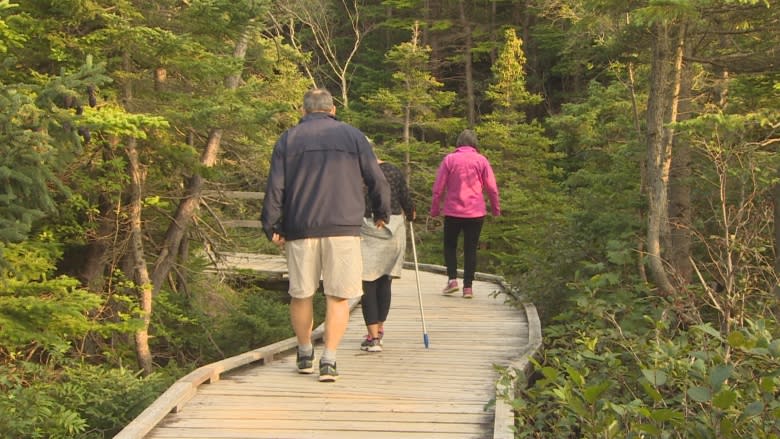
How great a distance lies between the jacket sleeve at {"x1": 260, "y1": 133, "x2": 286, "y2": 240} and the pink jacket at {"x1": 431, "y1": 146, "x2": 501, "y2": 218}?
12.5 feet

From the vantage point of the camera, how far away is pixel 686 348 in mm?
5270

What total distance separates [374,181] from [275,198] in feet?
2.29

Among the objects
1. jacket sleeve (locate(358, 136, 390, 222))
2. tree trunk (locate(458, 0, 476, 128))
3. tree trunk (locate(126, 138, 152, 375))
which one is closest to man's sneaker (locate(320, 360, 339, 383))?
jacket sleeve (locate(358, 136, 390, 222))

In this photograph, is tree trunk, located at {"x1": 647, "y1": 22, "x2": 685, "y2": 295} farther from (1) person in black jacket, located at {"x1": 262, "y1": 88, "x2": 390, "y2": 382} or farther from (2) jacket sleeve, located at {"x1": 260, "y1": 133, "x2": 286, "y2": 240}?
(2) jacket sleeve, located at {"x1": 260, "y1": 133, "x2": 286, "y2": 240}

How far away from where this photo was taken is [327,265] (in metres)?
6.03

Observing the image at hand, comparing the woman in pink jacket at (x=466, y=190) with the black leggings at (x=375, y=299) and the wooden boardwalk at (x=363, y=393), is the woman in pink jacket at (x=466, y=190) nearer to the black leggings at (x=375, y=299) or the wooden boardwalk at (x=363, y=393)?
the wooden boardwalk at (x=363, y=393)

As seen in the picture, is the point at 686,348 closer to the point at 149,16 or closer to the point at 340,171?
the point at 340,171

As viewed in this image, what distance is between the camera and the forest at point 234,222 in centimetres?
541

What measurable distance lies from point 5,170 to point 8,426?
1772 millimetres

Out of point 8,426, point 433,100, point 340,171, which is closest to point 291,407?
point 340,171

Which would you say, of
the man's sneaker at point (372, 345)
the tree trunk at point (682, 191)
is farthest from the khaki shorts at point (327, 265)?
the tree trunk at point (682, 191)

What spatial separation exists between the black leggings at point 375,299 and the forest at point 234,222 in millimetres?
1339

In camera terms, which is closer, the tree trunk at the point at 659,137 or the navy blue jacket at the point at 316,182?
the navy blue jacket at the point at 316,182

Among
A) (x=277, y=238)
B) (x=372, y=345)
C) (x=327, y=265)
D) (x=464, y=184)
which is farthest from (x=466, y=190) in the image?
(x=277, y=238)
